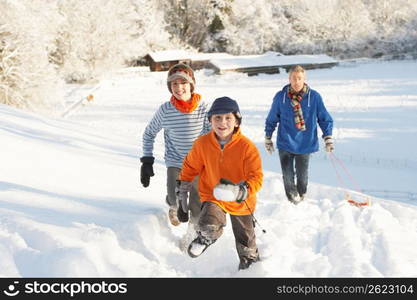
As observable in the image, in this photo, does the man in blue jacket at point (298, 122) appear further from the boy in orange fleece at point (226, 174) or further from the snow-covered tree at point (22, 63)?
the snow-covered tree at point (22, 63)

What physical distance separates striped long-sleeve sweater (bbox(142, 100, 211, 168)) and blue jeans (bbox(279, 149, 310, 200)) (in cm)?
176

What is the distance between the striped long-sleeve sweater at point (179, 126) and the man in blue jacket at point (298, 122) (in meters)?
1.46

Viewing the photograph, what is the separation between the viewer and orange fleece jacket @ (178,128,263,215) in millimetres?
3145

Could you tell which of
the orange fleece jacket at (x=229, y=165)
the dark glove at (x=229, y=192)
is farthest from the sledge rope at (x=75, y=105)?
the dark glove at (x=229, y=192)

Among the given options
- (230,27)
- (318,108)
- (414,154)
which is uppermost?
(230,27)

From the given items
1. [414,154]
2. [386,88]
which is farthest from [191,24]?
[414,154]

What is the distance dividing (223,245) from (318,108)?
2236mm

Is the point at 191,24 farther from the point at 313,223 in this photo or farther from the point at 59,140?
the point at 313,223

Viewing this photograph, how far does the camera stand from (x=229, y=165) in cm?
321

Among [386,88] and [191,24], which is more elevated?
[191,24]

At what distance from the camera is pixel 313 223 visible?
485cm

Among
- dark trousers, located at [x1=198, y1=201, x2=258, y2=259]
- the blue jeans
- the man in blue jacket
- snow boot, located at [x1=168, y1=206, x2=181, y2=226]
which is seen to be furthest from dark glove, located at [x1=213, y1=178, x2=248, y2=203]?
the blue jeans

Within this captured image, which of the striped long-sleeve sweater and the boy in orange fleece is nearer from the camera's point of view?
the boy in orange fleece

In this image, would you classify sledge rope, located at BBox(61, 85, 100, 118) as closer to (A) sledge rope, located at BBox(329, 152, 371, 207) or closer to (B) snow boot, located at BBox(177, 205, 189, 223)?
(A) sledge rope, located at BBox(329, 152, 371, 207)
